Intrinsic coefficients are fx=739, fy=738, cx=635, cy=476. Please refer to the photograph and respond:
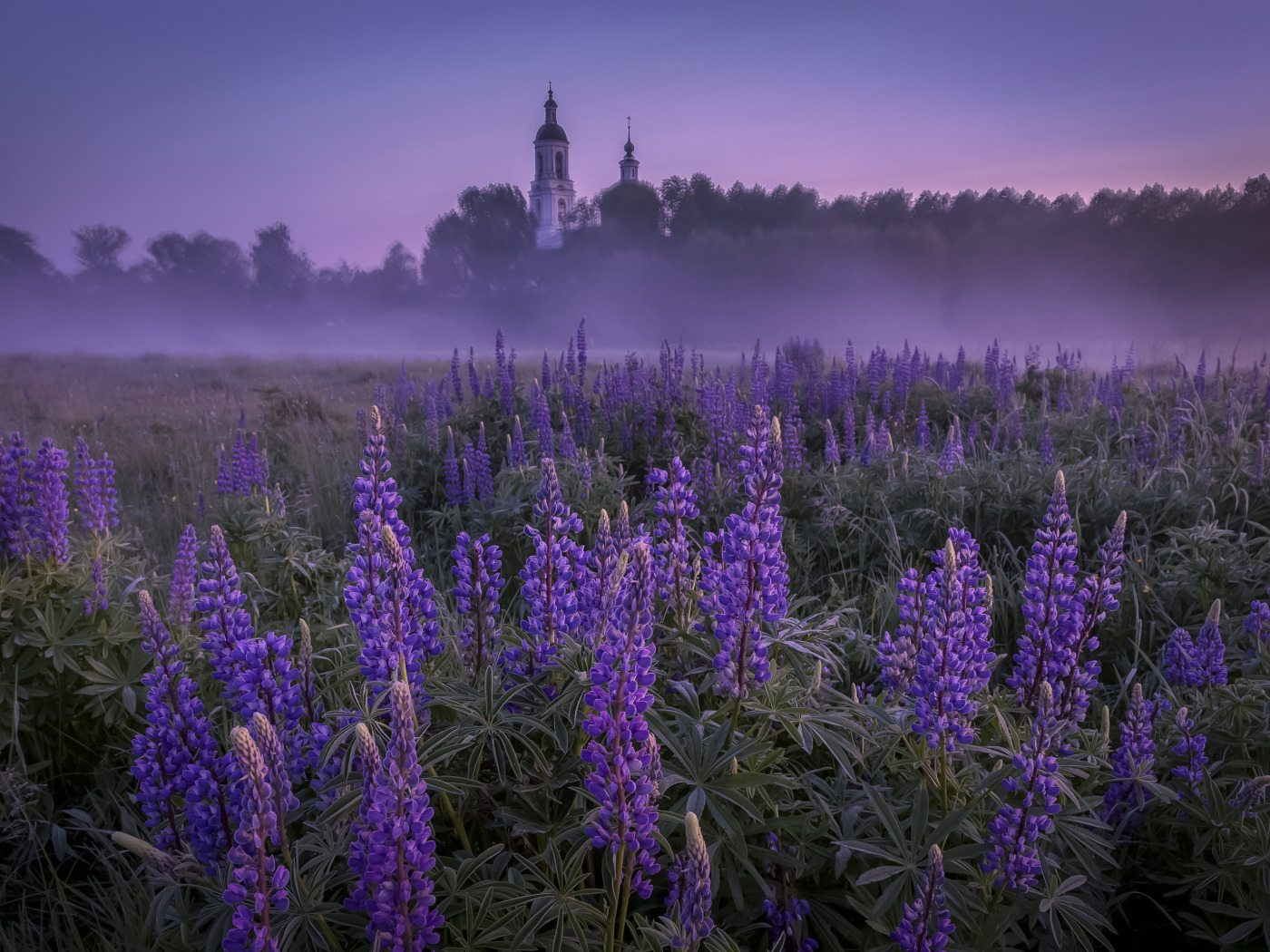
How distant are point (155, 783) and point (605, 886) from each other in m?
1.28

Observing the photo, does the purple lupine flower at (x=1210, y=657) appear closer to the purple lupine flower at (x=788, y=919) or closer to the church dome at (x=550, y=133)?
the purple lupine flower at (x=788, y=919)

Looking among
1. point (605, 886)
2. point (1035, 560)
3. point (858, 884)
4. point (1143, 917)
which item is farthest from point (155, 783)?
point (1143, 917)

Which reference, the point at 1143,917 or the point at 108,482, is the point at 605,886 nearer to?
the point at 1143,917

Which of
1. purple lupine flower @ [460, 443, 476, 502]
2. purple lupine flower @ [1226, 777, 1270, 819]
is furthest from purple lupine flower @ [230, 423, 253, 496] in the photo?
purple lupine flower @ [1226, 777, 1270, 819]

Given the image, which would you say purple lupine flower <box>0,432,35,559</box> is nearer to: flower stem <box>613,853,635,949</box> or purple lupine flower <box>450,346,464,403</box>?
flower stem <box>613,853,635,949</box>

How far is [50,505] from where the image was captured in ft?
11.3

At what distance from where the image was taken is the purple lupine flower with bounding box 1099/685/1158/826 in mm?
2295

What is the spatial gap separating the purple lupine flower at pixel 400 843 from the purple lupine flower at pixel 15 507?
3109mm

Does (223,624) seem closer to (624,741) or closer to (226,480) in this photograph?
(624,741)

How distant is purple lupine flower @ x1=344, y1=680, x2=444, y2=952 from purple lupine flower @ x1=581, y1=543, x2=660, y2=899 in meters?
0.30

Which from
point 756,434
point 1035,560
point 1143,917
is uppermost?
point 756,434

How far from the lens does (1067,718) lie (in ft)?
8.20

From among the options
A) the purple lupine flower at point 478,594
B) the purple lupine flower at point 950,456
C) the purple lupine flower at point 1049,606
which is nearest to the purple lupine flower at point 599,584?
the purple lupine flower at point 478,594

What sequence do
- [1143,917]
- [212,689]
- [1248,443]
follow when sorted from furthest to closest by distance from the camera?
[1248,443] < [212,689] < [1143,917]
